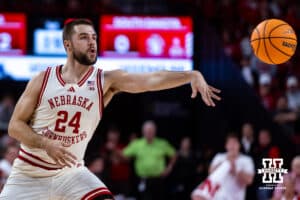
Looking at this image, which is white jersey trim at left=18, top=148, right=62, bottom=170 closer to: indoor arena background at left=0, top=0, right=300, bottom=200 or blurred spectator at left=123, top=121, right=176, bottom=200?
indoor arena background at left=0, top=0, right=300, bottom=200

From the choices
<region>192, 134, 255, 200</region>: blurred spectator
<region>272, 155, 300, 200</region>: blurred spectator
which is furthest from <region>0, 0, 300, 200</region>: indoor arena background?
<region>272, 155, 300, 200</region>: blurred spectator

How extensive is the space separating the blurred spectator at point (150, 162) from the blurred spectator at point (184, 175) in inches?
6.3

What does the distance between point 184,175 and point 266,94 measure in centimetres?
256

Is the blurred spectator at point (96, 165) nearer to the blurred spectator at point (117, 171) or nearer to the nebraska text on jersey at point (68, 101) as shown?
the blurred spectator at point (117, 171)

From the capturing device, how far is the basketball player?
642cm

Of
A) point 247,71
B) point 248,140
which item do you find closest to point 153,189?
point 248,140

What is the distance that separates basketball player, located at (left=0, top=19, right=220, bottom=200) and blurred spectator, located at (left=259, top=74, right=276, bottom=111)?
7840 mm

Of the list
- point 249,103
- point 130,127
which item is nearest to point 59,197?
point 249,103

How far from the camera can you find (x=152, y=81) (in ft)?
21.5

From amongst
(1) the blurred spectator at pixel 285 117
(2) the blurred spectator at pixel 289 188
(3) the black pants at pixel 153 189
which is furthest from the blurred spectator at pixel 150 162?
(2) the blurred spectator at pixel 289 188

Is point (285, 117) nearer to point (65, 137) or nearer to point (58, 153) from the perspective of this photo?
point (65, 137)

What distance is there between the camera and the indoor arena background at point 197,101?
13305 mm

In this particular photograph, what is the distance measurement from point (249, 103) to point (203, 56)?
1.34 metres

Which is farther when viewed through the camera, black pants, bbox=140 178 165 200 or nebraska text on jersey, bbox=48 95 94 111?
black pants, bbox=140 178 165 200
